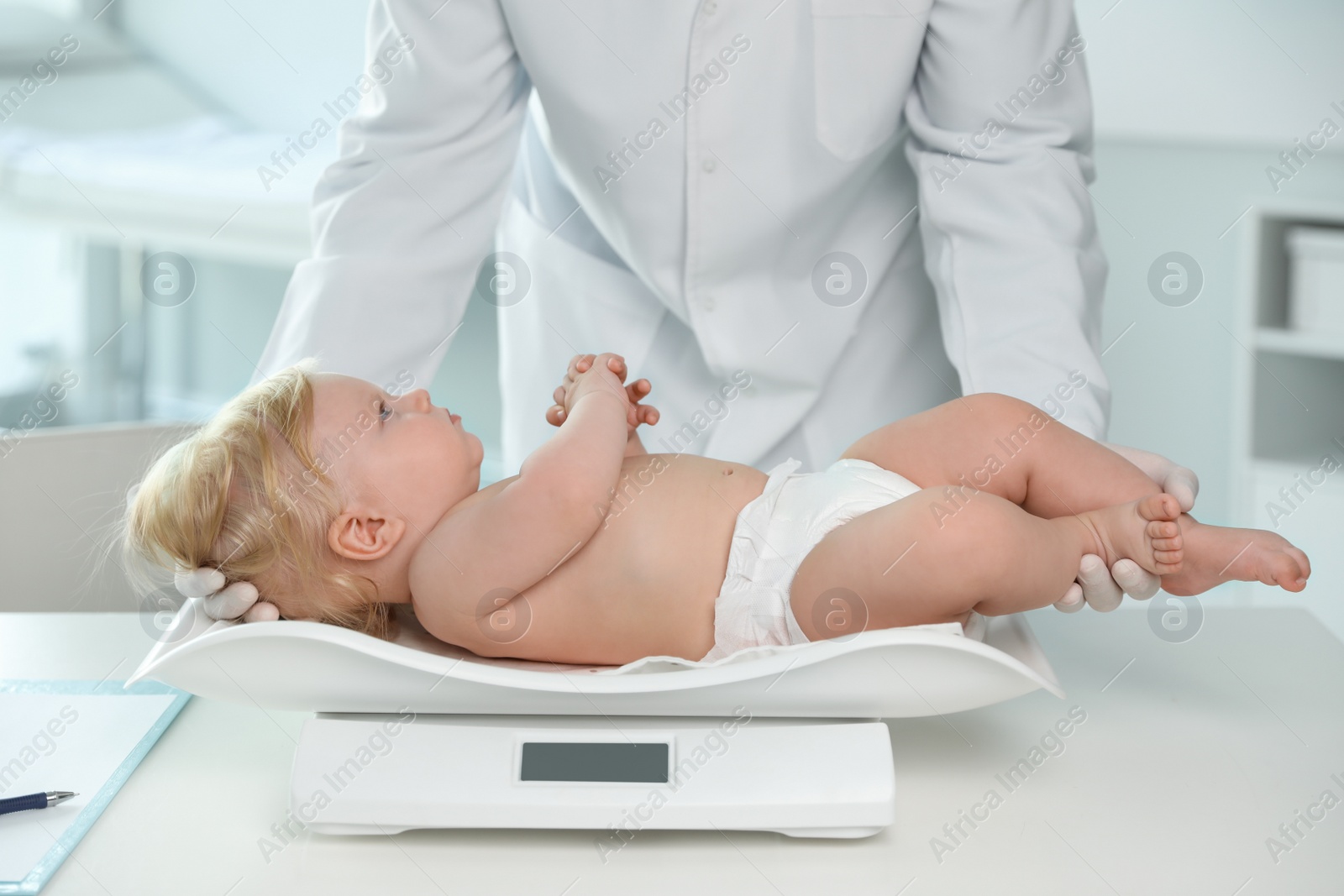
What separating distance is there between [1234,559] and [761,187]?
710 mm

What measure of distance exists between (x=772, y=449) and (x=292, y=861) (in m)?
0.88

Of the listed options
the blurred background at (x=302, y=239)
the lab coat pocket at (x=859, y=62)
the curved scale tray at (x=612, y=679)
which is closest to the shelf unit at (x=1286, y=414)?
the blurred background at (x=302, y=239)

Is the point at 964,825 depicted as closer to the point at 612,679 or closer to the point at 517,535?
the point at 612,679

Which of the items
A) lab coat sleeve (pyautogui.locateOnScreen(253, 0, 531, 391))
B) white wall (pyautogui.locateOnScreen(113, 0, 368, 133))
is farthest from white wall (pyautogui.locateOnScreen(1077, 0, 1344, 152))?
white wall (pyautogui.locateOnScreen(113, 0, 368, 133))

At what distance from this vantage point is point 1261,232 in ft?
7.78

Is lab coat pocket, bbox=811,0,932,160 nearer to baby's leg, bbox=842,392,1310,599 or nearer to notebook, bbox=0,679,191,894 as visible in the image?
baby's leg, bbox=842,392,1310,599

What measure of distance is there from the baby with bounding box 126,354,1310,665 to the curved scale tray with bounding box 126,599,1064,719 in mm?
114

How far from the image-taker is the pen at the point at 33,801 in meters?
0.81

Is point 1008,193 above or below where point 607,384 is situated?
above

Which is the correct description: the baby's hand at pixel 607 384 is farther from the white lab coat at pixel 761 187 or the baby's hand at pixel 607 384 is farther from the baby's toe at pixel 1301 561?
the baby's toe at pixel 1301 561

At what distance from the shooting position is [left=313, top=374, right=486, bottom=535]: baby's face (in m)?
1.03

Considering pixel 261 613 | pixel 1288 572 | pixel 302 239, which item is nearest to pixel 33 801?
pixel 261 613

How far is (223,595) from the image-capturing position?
94 cm

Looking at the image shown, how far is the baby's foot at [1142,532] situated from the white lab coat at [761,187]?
24cm
